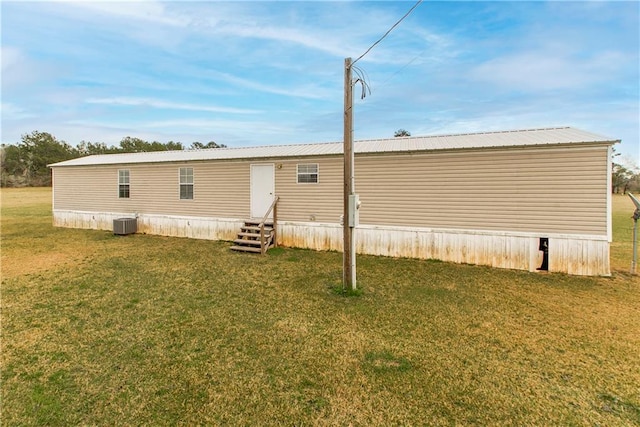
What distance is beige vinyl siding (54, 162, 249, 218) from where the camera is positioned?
1112 centimetres

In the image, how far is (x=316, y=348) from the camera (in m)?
3.87

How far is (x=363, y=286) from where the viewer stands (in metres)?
6.38

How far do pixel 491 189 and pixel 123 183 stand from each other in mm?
14830

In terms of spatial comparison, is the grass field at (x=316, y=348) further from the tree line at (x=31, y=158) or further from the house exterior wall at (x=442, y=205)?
the tree line at (x=31, y=158)

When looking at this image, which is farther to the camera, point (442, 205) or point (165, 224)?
point (165, 224)

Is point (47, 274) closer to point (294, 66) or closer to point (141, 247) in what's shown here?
point (141, 247)

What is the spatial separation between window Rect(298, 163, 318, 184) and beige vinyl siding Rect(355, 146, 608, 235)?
4.97 feet

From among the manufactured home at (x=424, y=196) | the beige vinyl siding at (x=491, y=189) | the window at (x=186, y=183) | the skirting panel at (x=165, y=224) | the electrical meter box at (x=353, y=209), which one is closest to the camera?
the electrical meter box at (x=353, y=209)

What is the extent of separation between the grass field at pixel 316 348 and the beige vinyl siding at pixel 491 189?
→ 151cm

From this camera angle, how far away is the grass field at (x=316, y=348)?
2.75 m

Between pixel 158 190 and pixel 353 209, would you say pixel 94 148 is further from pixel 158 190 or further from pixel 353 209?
pixel 353 209

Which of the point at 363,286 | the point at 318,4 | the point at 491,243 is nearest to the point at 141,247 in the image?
the point at 363,286

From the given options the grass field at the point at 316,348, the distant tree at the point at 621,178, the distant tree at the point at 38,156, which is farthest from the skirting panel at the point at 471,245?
the distant tree at the point at 38,156

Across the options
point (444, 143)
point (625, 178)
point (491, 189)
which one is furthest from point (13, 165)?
point (625, 178)
